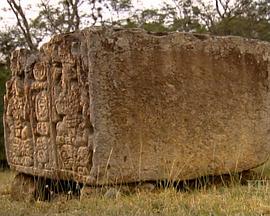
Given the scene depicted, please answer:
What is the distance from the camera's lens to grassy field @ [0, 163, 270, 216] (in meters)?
4.43

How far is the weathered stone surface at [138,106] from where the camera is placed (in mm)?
5371

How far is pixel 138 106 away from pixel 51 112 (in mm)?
915

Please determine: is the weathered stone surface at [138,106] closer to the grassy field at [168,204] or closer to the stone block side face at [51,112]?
the stone block side face at [51,112]

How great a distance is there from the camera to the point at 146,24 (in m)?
21.3

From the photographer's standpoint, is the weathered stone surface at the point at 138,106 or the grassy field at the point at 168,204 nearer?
the grassy field at the point at 168,204

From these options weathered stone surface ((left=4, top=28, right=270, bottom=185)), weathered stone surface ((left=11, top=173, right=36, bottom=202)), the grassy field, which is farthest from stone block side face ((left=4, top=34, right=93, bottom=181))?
the grassy field

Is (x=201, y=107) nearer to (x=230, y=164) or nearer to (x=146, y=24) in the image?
(x=230, y=164)

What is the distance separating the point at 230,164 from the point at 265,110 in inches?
30.5

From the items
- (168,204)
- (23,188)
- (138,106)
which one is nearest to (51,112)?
(138,106)

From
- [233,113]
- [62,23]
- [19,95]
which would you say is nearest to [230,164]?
[233,113]

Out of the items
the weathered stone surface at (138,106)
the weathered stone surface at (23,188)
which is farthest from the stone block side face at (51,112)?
the weathered stone surface at (23,188)

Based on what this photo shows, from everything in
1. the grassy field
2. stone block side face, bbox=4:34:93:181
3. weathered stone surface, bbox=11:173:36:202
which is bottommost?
weathered stone surface, bbox=11:173:36:202

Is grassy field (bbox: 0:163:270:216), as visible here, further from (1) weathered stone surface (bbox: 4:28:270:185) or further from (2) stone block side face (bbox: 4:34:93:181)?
(2) stone block side face (bbox: 4:34:93:181)

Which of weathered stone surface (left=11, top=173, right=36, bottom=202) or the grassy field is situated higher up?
the grassy field
